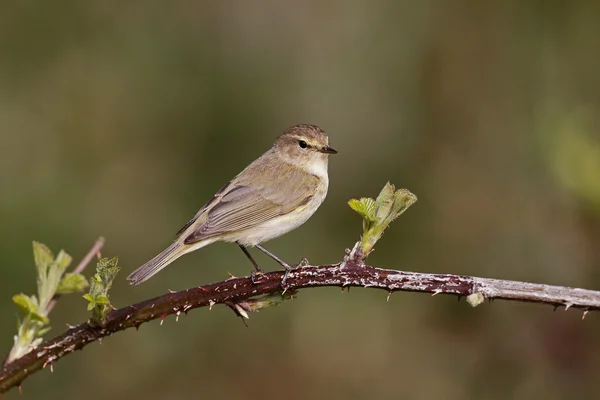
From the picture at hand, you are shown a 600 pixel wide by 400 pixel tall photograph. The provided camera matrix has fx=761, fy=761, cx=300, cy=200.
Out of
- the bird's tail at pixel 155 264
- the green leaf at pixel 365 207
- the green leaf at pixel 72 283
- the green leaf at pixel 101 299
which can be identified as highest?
the bird's tail at pixel 155 264

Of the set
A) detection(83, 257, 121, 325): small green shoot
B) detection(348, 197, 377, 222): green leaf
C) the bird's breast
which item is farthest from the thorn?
the bird's breast

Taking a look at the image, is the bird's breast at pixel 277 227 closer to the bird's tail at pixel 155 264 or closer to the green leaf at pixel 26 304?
the bird's tail at pixel 155 264

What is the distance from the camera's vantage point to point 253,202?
5.58 m

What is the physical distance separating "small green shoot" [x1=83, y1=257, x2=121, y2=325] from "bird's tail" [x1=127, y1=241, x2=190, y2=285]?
1.05 metres

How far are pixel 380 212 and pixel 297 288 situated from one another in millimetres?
484

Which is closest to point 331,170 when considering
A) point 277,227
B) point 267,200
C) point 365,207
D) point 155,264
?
point 267,200

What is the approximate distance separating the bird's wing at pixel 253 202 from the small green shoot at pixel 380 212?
1.93 metres

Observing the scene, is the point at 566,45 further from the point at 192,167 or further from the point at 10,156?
the point at 10,156

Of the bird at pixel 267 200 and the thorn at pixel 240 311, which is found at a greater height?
the bird at pixel 267 200

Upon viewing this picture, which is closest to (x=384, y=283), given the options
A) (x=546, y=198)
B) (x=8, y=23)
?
(x=546, y=198)

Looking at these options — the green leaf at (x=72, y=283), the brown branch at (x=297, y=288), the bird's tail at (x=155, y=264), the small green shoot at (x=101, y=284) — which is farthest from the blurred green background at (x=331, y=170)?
the small green shoot at (x=101, y=284)

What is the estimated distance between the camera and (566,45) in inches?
304

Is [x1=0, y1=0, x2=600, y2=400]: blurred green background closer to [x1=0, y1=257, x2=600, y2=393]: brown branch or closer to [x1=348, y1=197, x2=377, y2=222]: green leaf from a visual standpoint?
[x1=348, y1=197, x2=377, y2=222]: green leaf

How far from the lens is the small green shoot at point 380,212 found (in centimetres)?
323
